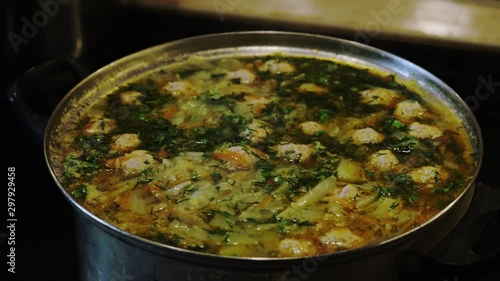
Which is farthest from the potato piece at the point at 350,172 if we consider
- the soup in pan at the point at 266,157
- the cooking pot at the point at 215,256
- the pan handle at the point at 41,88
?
the pan handle at the point at 41,88

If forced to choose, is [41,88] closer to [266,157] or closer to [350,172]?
[266,157]

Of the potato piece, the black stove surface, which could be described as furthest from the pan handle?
the potato piece

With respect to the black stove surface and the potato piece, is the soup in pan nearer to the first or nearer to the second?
the potato piece

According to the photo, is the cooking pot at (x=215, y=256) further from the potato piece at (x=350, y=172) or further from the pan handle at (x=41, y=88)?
the potato piece at (x=350, y=172)

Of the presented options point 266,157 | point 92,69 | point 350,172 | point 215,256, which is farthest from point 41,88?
point 215,256

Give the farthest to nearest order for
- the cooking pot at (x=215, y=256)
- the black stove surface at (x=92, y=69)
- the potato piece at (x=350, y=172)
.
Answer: the black stove surface at (x=92, y=69)
the potato piece at (x=350, y=172)
the cooking pot at (x=215, y=256)
